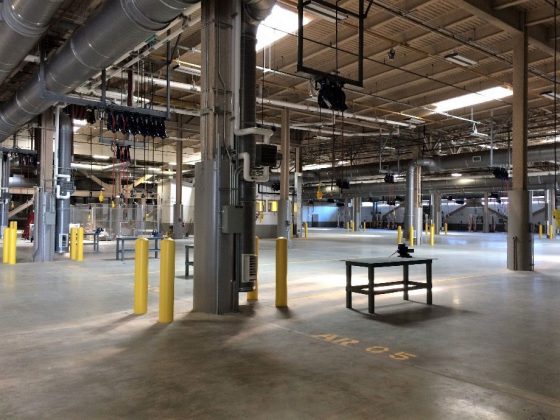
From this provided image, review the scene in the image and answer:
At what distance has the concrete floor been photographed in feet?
11.9

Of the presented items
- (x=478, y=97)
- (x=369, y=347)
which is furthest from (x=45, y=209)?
(x=478, y=97)

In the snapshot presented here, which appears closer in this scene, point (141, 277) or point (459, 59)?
point (141, 277)

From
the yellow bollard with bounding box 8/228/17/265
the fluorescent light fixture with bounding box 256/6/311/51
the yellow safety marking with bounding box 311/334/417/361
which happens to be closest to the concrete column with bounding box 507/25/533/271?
the fluorescent light fixture with bounding box 256/6/311/51

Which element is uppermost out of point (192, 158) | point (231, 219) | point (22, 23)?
point (192, 158)

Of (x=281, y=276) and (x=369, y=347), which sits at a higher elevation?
(x=281, y=276)

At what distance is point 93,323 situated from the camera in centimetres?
641

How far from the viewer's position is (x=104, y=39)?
297 inches

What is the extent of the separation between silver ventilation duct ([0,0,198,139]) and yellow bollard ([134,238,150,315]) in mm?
3168

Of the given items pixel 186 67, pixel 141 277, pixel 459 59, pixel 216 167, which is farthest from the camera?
pixel 186 67

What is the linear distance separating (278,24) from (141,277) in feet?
24.7

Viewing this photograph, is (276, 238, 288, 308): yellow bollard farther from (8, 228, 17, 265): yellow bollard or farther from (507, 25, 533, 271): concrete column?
(8, 228, 17, 265): yellow bollard

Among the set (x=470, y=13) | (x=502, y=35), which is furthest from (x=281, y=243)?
(x=502, y=35)

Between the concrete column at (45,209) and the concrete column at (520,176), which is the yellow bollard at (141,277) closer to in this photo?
the concrete column at (45,209)

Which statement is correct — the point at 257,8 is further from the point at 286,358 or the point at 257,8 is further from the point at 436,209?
the point at 436,209
